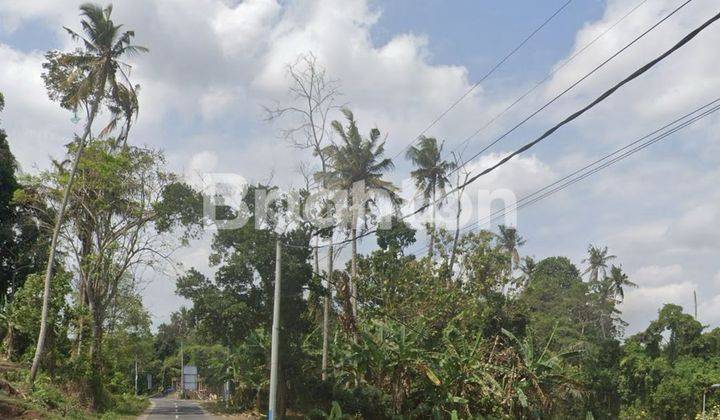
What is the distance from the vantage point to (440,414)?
24047mm

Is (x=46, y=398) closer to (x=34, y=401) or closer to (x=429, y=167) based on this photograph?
(x=34, y=401)

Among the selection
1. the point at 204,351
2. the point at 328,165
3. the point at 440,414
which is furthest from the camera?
the point at 204,351

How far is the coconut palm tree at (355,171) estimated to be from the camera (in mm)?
31922

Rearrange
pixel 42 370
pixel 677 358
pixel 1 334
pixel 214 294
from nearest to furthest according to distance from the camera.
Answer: pixel 214 294
pixel 42 370
pixel 1 334
pixel 677 358

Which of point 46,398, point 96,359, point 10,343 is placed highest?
point 10,343

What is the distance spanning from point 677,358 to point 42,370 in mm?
33159

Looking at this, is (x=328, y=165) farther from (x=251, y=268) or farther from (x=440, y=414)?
(x=440, y=414)

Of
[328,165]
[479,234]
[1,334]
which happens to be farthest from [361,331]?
[1,334]

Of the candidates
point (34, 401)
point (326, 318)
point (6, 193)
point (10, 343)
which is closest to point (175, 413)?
point (10, 343)

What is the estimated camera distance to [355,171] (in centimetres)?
3322

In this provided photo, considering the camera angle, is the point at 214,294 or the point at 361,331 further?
the point at 214,294

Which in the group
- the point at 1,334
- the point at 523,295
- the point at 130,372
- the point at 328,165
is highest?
the point at 328,165

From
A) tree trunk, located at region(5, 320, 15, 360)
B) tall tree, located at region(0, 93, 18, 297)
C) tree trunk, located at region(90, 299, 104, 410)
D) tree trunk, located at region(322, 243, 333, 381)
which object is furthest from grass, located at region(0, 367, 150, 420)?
tall tree, located at region(0, 93, 18, 297)

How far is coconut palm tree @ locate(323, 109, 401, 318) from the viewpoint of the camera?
1257 inches
